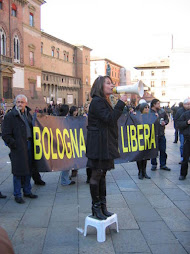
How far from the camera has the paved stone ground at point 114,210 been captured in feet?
11.5

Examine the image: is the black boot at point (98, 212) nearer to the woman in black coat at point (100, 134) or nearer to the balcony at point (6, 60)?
the woman in black coat at point (100, 134)

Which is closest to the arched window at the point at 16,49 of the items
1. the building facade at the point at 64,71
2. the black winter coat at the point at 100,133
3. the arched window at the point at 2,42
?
the arched window at the point at 2,42

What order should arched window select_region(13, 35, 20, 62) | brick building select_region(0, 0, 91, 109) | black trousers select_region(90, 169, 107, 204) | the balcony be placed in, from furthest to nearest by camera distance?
arched window select_region(13, 35, 20, 62) → brick building select_region(0, 0, 91, 109) → the balcony → black trousers select_region(90, 169, 107, 204)

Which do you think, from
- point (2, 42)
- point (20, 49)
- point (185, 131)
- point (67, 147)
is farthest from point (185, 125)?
point (20, 49)

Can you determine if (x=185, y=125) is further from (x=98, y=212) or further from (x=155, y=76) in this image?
(x=155, y=76)

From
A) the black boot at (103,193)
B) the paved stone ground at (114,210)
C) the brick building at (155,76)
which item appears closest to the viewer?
the paved stone ground at (114,210)

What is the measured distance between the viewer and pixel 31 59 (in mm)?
40688

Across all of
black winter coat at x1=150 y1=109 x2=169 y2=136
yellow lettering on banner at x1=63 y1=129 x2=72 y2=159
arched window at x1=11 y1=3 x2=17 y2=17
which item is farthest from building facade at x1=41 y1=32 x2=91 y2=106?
yellow lettering on banner at x1=63 y1=129 x2=72 y2=159

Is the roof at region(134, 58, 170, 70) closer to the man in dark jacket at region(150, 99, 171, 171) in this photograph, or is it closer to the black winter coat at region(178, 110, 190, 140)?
the man in dark jacket at region(150, 99, 171, 171)

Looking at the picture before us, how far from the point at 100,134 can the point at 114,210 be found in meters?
1.75

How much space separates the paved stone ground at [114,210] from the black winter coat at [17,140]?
0.64 meters

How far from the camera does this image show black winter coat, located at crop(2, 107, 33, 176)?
16.6ft

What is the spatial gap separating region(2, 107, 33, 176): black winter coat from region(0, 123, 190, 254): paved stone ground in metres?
0.64

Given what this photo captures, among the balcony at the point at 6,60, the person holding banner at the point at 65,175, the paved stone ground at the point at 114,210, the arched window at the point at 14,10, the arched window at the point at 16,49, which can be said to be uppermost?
the arched window at the point at 14,10
